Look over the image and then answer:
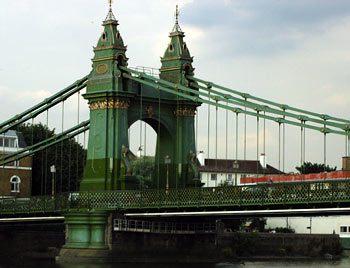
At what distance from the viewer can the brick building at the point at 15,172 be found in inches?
4040

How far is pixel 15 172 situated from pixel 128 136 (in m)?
36.3

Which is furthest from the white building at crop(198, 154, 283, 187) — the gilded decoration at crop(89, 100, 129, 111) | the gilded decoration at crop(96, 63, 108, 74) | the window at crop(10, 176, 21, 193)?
the gilded decoration at crop(89, 100, 129, 111)

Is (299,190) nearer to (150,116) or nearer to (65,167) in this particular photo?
(150,116)

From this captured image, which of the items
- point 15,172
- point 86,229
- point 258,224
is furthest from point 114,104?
point 258,224

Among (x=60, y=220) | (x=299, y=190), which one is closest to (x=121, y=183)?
(x=60, y=220)

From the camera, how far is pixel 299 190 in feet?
188

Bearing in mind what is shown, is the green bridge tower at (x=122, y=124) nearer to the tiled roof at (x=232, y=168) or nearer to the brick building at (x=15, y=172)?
the brick building at (x=15, y=172)

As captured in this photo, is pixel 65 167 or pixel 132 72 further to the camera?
pixel 65 167

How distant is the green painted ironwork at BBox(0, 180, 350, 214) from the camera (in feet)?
185

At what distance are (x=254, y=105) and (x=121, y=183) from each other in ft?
38.4

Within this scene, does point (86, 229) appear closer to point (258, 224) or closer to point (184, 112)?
point (184, 112)

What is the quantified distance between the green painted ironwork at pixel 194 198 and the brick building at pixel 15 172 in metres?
26.9

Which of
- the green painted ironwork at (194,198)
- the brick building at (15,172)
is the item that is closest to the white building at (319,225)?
the brick building at (15,172)

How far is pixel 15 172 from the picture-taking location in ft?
340
